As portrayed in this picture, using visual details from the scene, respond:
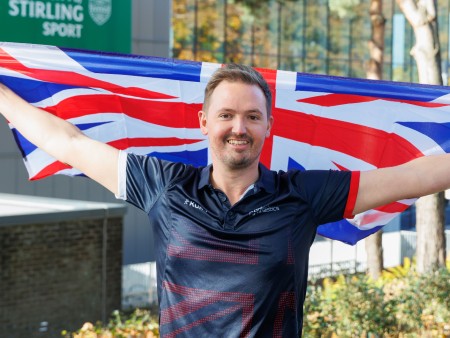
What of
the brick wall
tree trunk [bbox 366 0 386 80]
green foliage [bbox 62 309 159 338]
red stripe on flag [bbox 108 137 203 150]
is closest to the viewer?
red stripe on flag [bbox 108 137 203 150]

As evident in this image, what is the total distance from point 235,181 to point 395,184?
662 mm

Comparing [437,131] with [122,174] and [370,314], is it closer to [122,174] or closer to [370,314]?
[122,174]

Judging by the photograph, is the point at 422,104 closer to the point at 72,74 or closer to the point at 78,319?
the point at 72,74

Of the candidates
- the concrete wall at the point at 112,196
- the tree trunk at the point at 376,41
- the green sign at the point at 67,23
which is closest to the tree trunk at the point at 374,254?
the tree trunk at the point at 376,41

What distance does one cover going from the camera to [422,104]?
17.7 ft

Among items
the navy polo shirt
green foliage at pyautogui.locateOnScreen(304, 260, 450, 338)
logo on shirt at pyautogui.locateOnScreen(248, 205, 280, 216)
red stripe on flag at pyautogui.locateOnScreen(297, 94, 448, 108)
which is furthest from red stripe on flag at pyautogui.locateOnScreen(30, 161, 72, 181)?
green foliage at pyautogui.locateOnScreen(304, 260, 450, 338)

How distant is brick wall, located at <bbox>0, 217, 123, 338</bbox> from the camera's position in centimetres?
1256

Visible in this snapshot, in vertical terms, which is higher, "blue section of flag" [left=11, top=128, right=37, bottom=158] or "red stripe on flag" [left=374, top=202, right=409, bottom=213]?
"blue section of flag" [left=11, top=128, right=37, bottom=158]

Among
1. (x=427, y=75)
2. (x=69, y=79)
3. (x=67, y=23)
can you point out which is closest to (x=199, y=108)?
(x=69, y=79)

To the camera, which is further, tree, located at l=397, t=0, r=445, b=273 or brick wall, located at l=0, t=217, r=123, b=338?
tree, located at l=397, t=0, r=445, b=273

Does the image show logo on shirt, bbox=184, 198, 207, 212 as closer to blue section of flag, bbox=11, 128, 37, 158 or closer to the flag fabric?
the flag fabric

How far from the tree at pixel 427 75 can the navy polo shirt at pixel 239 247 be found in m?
12.4

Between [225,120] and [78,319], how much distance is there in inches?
384

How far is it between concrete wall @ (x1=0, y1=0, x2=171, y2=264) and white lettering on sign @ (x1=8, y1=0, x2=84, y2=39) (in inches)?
126
